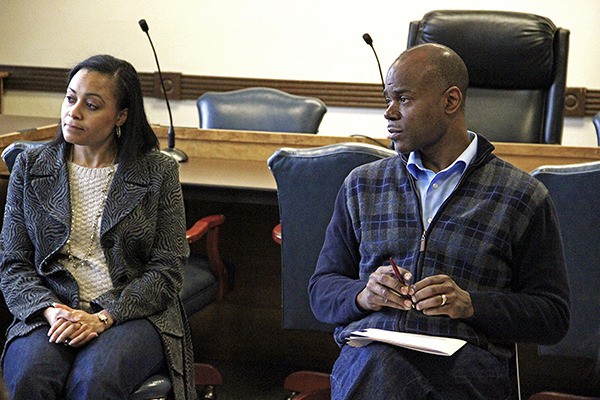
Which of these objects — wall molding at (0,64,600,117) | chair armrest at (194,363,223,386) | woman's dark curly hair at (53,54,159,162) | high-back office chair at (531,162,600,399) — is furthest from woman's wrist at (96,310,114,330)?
wall molding at (0,64,600,117)

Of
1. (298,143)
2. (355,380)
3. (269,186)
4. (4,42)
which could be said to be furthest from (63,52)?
(355,380)

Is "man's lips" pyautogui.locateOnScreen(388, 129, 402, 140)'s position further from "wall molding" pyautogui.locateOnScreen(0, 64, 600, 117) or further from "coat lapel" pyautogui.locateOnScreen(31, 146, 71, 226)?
"wall molding" pyautogui.locateOnScreen(0, 64, 600, 117)

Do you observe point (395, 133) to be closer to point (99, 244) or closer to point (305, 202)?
point (305, 202)

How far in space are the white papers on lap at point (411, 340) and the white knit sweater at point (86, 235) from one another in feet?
2.21

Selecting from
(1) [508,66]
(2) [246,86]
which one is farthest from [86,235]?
(2) [246,86]

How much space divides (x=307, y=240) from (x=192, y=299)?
0.42 meters

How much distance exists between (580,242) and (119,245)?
1221mm

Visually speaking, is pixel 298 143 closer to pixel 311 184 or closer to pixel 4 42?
pixel 311 184

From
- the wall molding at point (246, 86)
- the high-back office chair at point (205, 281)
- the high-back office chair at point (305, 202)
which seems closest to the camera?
the high-back office chair at point (305, 202)

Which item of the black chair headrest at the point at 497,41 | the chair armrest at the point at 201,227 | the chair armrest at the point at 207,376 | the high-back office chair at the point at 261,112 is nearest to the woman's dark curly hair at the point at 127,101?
the chair armrest at the point at 201,227

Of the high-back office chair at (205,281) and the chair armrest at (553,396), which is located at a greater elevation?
the high-back office chair at (205,281)

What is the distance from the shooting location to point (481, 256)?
1913mm

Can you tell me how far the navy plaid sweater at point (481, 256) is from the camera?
1868mm

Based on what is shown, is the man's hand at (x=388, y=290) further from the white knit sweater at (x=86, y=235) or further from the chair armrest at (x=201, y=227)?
the chair armrest at (x=201, y=227)
